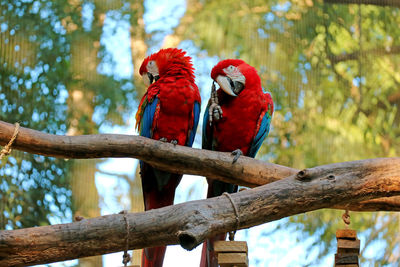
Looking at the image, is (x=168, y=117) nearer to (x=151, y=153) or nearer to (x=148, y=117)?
(x=148, y=117)

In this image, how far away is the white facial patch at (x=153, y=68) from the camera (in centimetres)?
272

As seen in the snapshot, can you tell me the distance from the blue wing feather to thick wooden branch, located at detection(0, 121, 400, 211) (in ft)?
1.33

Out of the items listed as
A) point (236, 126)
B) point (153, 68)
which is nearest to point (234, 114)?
point (236, 126)

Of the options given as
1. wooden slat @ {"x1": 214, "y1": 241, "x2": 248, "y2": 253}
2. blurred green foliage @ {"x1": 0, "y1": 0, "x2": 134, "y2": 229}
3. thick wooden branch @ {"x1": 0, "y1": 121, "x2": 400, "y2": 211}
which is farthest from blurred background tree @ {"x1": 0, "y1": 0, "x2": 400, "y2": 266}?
wooden slat @ {"x1": 214, "y1": 241, "x2": 248, "y2": 253}

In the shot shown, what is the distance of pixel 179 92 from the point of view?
8.38ft

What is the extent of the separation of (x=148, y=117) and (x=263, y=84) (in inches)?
99.3

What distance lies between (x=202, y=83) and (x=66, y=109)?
49.5 inches

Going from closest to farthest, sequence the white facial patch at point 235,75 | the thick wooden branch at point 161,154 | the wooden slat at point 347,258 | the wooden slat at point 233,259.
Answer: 1. the wooden slat at point 233,259
2. the wooden slat at point 347,258
3. the thick wooden branch at point 161,154
4. the white facial patch at point 235,75

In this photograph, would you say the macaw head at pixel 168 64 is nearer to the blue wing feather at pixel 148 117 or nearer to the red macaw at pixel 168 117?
the red macaw at pixel 168 117

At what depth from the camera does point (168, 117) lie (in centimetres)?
256

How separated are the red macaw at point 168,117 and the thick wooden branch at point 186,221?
0.79 meters

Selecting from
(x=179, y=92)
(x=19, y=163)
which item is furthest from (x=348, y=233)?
(x=19, y=163)

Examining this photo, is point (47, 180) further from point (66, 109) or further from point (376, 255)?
point (376, 255)

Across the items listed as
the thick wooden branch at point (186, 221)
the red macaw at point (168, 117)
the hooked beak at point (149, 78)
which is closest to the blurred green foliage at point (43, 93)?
the hooked beak at point (149, 78)
